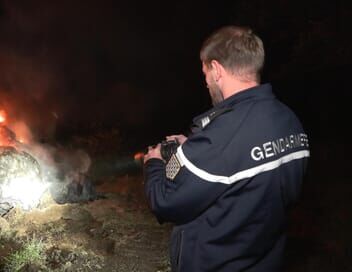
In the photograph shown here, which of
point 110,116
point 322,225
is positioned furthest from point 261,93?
point 110,116

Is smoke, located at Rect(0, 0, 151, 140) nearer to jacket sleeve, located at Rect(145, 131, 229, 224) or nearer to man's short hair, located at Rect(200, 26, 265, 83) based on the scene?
jacket sleeve, located at Rect(145, 131, 229, 224)

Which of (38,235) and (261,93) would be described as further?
(38,235)

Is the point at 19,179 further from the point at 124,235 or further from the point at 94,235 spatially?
the point at 124,235

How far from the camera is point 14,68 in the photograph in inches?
459

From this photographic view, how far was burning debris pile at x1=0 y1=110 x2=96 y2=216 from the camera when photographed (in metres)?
6.82

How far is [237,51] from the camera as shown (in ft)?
7.36

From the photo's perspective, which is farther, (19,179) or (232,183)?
(19,179)

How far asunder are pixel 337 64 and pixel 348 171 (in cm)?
385

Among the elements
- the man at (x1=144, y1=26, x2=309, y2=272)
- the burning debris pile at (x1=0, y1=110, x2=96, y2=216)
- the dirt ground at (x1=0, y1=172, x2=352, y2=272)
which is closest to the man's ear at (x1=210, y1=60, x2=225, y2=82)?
the man at (x1=144, y1=26, x2=309, y2=272)

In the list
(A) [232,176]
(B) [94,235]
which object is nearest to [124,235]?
(B) [94,235]

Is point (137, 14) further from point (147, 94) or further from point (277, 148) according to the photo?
point (277, 148)

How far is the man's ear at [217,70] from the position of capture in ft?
7.59

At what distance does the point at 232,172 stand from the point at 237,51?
74 centimetres

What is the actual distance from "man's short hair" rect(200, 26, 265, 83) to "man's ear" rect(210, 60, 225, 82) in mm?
22
